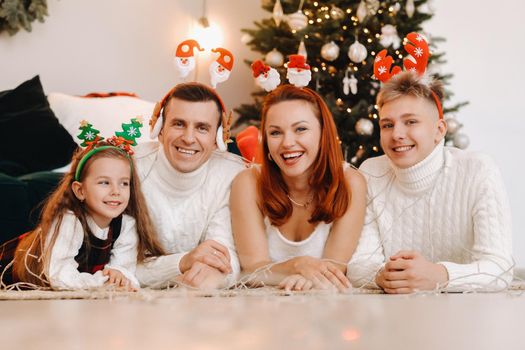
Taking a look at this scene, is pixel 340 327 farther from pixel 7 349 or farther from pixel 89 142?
pixel 89 142

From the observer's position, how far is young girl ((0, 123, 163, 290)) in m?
1.55

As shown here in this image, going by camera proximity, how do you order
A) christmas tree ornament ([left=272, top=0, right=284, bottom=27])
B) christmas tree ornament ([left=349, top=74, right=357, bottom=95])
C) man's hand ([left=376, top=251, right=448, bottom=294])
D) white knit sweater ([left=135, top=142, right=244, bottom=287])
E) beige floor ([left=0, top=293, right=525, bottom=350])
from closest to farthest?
1. beige floor ([left=0, top=293, right=525, bottom=350])
2. man's hand ([left=376, top=251, right=448, bottom=294])
3. white knit sweater ([left=135, top=142, right=244, bottom=287])
4. christmas tree ornament ([left=349, top=74, right=357, bottom=95])
5. christmas tree ornament ([left=272, top=0, right=284, bottom=27])

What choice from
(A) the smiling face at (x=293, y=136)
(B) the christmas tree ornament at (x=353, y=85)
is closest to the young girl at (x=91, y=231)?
(A) the smiling face at (x=293, y=136)

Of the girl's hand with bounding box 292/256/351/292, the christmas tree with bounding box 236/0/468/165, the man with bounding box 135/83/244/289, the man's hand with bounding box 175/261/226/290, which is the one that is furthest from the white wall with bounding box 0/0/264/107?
the girl's hand with bounding box 292/256/351/292

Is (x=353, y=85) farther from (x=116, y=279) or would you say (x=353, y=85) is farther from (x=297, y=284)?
(x=116, y=279)

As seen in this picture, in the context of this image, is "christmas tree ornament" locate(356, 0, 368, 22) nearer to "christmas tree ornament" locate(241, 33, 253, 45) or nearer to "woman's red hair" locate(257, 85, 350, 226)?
"christmas tree ornament" locate(241, 33, 253, 45)

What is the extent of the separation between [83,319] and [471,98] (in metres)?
3.50

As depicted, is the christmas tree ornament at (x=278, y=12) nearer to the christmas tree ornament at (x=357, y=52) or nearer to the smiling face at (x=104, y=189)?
the christmas tree ornament at (x=357, y=52)

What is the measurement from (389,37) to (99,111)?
1.54 meters

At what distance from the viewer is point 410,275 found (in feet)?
4.58

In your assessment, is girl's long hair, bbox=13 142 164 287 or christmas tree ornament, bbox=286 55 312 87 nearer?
girl's long hair, bbox=13 142 164 287

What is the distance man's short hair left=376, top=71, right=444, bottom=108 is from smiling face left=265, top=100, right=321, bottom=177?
237 mm

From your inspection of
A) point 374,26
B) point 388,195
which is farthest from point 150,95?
point 388,195

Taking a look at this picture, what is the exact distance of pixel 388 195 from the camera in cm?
181
